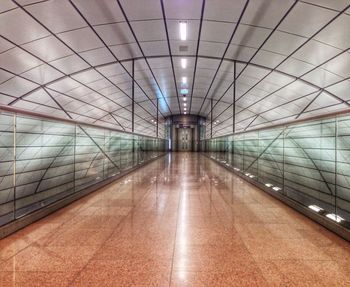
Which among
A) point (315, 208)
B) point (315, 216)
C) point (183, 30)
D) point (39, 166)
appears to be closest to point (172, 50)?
point (183, 30)

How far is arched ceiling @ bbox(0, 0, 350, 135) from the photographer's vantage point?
8506 mm

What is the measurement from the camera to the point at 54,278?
6.25 feet

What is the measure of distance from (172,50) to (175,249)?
11963mm

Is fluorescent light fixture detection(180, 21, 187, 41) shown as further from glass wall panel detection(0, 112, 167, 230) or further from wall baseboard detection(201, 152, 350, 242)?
wall baseboard detection(201, 152, 350, 242)

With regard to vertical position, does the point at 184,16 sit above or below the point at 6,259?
above

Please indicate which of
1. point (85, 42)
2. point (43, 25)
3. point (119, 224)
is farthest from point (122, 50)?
point (119, 224)

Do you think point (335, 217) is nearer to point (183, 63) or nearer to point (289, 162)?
point (289, 162)

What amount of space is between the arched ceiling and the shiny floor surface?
7703 mm

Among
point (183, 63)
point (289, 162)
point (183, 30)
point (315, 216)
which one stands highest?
point (183, 63)

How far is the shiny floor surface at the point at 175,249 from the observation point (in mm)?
1916

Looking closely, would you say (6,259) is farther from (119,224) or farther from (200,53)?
(200,53)

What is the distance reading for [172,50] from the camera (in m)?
12.7

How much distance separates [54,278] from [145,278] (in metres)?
0.74

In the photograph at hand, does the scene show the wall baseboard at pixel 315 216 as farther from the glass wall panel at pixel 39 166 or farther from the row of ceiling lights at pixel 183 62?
the glass wall panel at pixel 39 166
